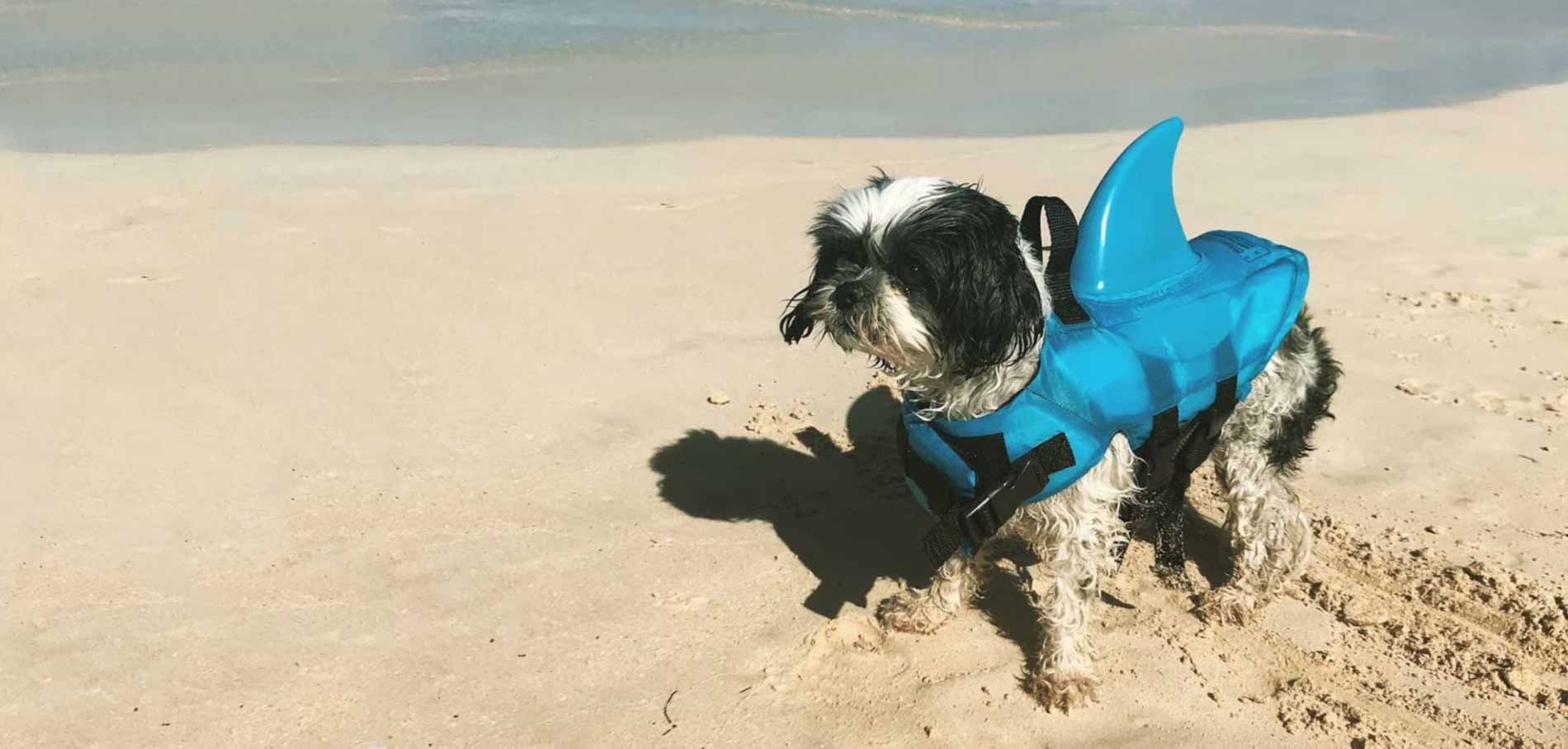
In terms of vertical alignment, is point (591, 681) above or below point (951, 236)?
below

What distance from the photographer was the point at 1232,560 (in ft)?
16.6

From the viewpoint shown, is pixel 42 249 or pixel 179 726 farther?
pixel 42 249

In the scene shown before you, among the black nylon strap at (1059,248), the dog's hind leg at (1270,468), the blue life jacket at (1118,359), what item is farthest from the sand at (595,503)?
the black nylon strap at (1059,248)

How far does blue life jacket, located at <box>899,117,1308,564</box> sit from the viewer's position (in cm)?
397

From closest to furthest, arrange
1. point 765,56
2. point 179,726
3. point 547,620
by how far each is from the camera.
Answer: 1. point 179,726
2. point 547,620
3. point 765,56

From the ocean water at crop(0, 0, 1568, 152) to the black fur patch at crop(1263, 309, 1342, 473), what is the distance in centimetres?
795

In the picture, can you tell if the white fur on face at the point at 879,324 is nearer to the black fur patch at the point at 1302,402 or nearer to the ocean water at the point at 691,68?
the black fur patch at the point at 1302,402

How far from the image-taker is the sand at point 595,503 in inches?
166

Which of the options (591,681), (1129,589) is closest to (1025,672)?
(1129,589)

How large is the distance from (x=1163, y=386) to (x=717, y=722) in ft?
6.14

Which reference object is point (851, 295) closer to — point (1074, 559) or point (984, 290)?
point (984, 290)

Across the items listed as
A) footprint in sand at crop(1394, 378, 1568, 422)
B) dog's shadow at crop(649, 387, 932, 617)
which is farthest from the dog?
footprint in sand at crop(1394, 378, 1568, 422)

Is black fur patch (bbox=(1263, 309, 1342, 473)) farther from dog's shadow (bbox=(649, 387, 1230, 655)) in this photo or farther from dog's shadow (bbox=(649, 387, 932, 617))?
dog's shadow (bbox=(649, 387, 932, 617))

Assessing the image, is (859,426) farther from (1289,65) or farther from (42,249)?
(1289,65)
